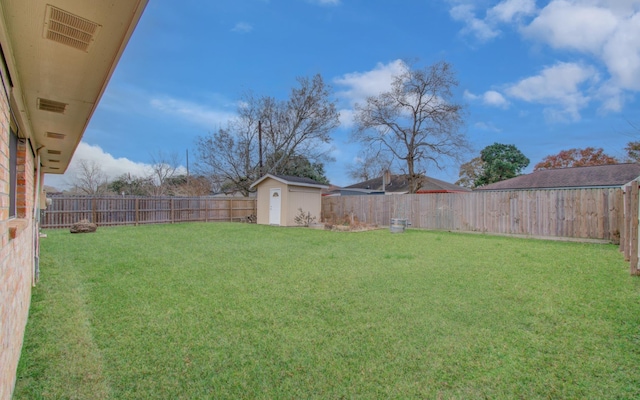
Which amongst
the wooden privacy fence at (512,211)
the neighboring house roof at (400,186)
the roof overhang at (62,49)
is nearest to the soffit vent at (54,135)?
the roof overhang at (62,49)

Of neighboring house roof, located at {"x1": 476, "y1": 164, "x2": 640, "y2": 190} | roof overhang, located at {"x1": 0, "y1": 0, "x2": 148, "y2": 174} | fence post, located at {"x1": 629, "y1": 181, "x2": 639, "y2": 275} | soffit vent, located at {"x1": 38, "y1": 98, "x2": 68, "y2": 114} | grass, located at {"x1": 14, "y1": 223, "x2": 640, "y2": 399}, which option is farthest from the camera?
neighboring house roof, located at {"x1": 476, "y1": 164, "x2": 640, "y2": 190}

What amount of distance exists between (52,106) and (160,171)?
81.1 ft

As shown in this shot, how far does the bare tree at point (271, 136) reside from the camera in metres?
21.7

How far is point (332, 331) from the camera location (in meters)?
2.94

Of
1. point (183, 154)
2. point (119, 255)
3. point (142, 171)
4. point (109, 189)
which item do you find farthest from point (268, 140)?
point (119, 255)

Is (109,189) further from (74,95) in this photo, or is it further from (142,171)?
(74,95)

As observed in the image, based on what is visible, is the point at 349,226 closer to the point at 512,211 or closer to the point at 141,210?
the point at 512,211

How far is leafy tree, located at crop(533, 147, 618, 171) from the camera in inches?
1070

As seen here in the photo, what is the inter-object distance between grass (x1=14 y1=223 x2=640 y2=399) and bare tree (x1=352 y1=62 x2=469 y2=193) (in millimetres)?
13807

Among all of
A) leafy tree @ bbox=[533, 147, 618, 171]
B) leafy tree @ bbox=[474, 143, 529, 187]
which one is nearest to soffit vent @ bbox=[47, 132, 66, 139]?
leafy tree @ bbox=[474, 143, 529, 187]

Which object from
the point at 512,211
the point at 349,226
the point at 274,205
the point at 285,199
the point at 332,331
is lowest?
the point at 332,331

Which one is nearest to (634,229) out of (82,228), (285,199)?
(285,199)

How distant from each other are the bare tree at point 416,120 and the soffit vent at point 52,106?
18135 millimetres

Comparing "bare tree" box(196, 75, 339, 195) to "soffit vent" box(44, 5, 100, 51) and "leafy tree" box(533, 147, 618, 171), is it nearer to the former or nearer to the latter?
"soffit vent" box(44, 5, 100, 51)
